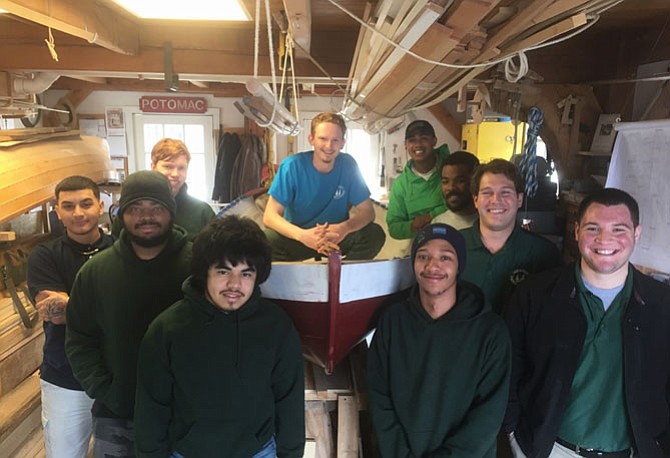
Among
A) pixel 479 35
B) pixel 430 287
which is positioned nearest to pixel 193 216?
pixel 430 287

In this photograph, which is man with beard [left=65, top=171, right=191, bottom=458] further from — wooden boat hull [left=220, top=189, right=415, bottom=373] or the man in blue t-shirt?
the man in blue t-shirt

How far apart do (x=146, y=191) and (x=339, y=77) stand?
4.69 ft

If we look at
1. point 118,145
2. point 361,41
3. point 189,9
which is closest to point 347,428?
point 361,41

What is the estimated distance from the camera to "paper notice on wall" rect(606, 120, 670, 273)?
167 cm

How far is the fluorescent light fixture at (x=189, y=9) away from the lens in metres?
1.82

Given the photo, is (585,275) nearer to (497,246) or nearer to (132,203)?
(497,246)

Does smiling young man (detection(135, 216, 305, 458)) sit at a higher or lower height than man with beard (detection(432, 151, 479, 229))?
lower

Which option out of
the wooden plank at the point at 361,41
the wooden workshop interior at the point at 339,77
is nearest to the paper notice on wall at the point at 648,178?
the wooden workshop interior at the point at 339,77

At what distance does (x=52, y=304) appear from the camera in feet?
5.06

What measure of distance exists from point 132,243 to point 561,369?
1237 mm

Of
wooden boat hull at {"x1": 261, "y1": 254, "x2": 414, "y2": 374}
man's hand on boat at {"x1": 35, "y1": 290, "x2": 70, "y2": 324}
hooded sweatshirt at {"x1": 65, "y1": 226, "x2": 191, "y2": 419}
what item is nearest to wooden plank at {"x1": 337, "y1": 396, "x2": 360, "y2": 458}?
wooden boat hull at {"x1": 261, "y1": 254, "x2": 414, "y2": 374}

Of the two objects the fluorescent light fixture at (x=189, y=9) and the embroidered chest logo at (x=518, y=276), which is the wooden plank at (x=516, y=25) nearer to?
the embroidered chest logo at (x=518, y=276)

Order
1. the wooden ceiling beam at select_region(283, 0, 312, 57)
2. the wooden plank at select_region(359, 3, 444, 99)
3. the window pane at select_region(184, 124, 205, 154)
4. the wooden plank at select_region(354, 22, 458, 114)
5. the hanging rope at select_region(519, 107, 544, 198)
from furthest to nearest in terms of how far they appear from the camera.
Result: the window pane at select_region(184, 124, 205, 154) → the hanging rope at select_region(519, 107, 544, 198) → the wooden ceiling beam at select_region(283, 0, 312, 57) → the wooden plank at select_region(354, 22, 458, 114) → the wooden plank at select_region(359, 3, 444, 99)

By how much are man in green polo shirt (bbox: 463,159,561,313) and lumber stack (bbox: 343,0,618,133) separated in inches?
14.0
